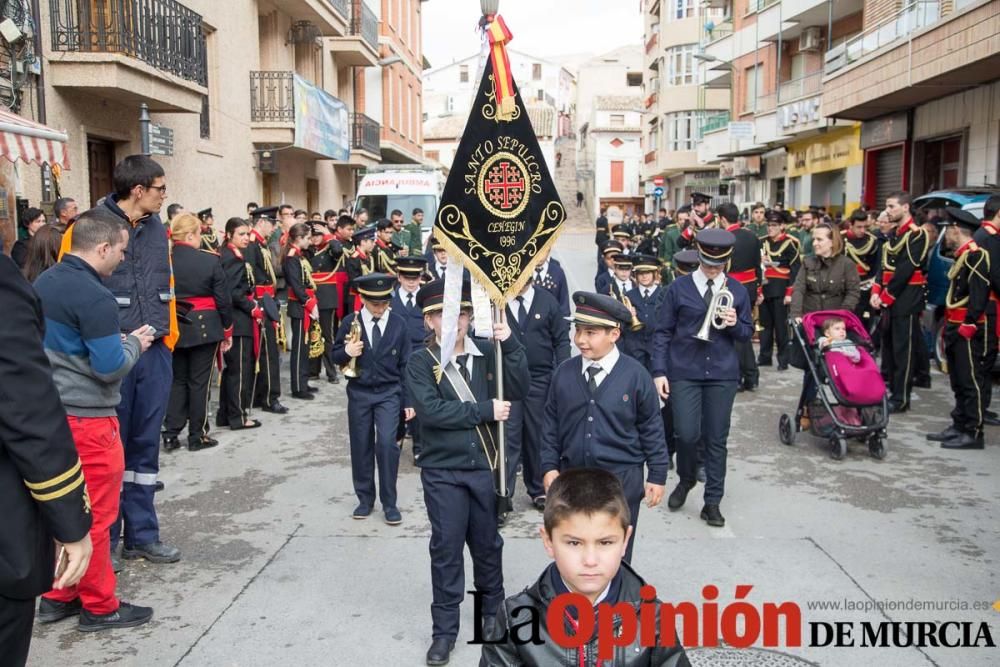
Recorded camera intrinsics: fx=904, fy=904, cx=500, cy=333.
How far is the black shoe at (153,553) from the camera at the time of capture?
5.84 m

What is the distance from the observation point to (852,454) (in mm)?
8609

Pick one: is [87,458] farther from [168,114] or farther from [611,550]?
[168,114]

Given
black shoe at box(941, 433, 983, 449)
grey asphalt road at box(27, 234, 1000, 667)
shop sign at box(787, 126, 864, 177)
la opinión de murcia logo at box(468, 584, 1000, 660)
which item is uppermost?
shop sign at box(787, 126, 864, 177)

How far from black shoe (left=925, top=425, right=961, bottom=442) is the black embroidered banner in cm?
591

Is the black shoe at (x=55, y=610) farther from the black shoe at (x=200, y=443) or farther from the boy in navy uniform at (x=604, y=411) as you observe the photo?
the black shoe at (x=200, y=443)

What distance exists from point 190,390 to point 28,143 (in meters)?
2.66

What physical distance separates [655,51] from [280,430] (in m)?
51.5

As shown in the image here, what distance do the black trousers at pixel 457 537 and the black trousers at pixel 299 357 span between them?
7.14m

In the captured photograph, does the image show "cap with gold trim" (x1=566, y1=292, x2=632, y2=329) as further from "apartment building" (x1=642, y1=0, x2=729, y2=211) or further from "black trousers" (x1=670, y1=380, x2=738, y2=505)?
"apartment building" (x1=642, y1=0, x2=729, y2=211)

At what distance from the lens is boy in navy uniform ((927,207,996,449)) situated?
27.7ft

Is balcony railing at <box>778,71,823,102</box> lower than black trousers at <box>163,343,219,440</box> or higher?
higher

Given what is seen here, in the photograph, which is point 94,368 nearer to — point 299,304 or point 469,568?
point 469,568

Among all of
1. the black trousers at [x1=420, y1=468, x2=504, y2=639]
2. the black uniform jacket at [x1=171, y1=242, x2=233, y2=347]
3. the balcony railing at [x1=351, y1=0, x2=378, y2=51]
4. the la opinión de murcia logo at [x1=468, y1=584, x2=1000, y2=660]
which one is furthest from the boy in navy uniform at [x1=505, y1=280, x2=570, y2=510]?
the balcony railing at [x1=351, y1=0, x2=378, y2=51]

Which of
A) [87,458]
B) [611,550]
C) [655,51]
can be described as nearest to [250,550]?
[87,458]
